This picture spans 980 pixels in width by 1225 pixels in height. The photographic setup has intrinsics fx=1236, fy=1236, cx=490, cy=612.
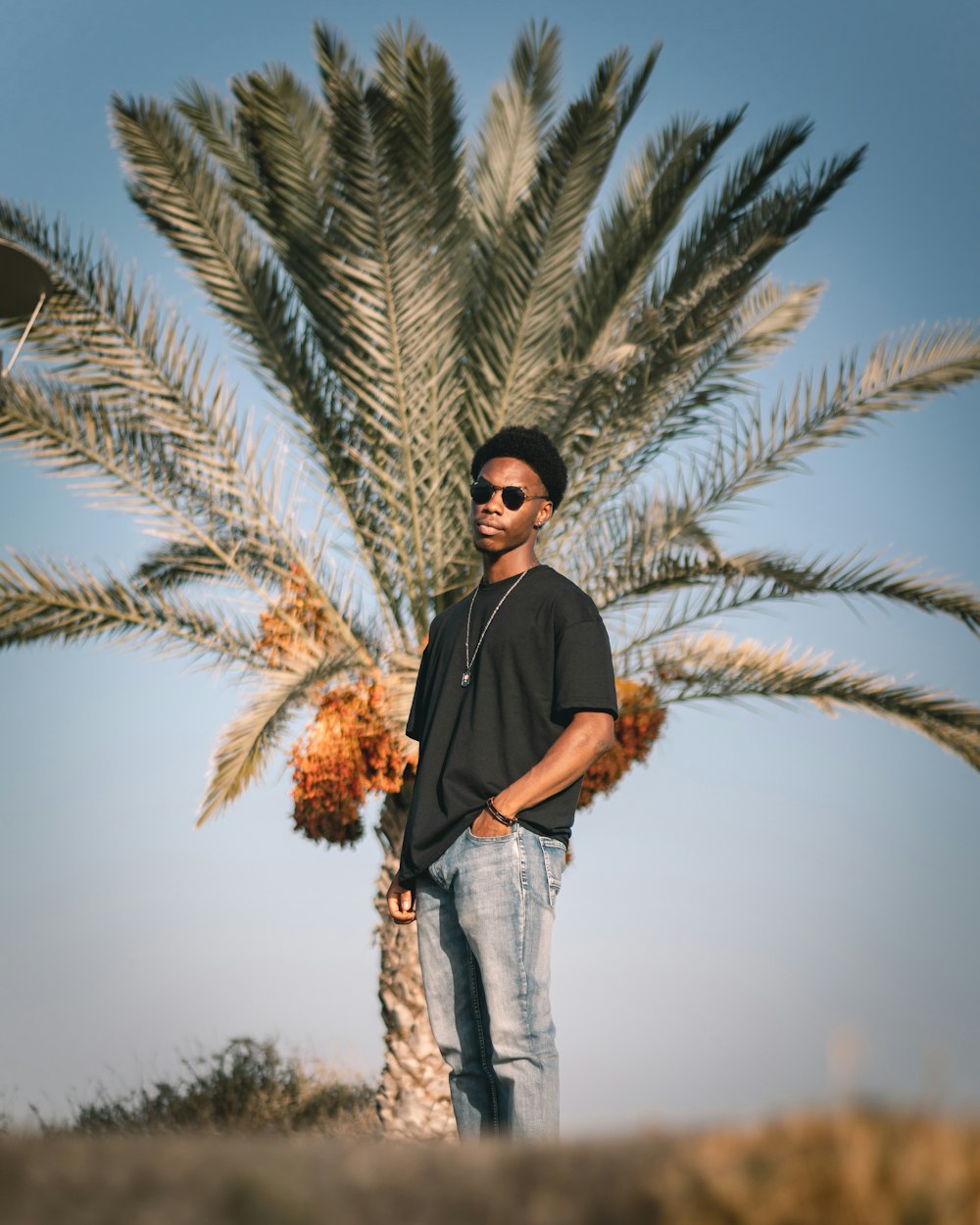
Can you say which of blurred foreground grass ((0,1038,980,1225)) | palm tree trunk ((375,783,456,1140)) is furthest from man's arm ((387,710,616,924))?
palm tree trunk ((375,783,456,1140))

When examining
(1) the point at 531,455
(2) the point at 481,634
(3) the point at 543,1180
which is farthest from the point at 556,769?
(3) the point at 543,1180

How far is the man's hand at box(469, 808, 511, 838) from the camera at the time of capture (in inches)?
138

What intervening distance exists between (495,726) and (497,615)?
41 cm

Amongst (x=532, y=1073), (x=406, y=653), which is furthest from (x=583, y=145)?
(x=532, y=1073)

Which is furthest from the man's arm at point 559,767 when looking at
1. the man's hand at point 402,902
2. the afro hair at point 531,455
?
the afro hair at point 531,455

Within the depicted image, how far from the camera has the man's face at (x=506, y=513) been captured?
162 inches

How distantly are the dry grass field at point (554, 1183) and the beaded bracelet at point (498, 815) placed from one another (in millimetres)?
2003

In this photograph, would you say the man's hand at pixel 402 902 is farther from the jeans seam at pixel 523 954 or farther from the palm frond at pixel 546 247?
the palm frond at pixel 546 247

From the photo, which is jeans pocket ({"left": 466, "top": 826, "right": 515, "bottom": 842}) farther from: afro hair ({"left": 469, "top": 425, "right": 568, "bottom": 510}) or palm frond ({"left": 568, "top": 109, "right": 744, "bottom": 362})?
palm frond ({"left": 568, "top": 109, "right": 744, "bottom": 362})

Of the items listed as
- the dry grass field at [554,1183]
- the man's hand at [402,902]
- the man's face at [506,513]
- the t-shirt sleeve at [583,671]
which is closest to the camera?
the dry grass field at [554,1183]

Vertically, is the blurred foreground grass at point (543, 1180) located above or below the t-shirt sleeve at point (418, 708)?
below

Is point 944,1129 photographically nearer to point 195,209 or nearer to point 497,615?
point 497,615

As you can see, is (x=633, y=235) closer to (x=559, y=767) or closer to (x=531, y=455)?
(x=531, y=455)

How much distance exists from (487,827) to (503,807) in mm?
87
